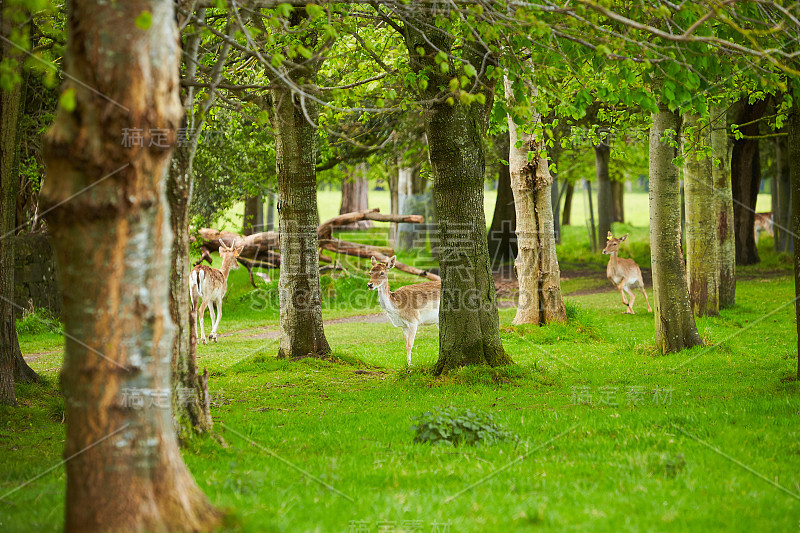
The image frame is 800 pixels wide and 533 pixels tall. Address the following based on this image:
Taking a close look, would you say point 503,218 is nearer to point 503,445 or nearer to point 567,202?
point 567,202

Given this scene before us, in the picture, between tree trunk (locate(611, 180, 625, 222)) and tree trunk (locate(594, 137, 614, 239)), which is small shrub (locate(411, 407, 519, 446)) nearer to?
tree trunk (locate(594, 137, 614, 239))

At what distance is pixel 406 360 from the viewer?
13.9 metres

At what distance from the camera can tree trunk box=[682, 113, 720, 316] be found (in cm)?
1611

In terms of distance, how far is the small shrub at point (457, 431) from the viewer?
7234 mm

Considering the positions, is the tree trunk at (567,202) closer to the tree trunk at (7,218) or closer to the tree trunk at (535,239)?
the tree trunk at (535,239)

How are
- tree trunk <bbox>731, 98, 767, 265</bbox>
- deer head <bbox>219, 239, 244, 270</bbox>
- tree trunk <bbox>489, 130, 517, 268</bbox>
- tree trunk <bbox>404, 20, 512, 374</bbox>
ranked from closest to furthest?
tree trunk <bbox>404, 20, 512, 374</bbox>, deer head <bbox>219, 239, 244, 270</bbox>, tree trunk <bbox>731, 98, 767, 265</bbox>, tree trunk <bbox>489, 130, 517, 268</bbox>

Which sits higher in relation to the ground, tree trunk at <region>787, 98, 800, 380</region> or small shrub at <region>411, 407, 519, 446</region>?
tree trunk at <region>787, 98, 800, 380</region>

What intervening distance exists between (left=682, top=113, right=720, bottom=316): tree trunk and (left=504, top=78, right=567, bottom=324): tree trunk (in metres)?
3.19

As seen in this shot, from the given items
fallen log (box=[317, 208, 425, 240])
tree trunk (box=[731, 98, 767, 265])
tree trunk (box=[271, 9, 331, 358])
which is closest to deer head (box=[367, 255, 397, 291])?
tree trunk (box=[271, 9, 331, 358])

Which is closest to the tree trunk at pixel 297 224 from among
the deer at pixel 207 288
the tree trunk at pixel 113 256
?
the deer at pixel 207 288

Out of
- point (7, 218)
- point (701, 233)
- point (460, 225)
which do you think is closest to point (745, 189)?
point (701, 233)

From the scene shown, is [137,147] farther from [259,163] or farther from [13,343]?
[259,163]

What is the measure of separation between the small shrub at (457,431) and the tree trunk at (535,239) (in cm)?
920

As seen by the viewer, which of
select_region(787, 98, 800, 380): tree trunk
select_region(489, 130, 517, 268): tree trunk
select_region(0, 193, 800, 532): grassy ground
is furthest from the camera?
select_region(489, 130, 517, 268): tree trunk
